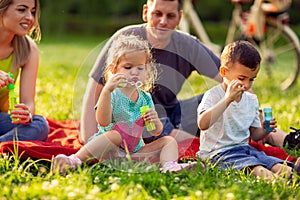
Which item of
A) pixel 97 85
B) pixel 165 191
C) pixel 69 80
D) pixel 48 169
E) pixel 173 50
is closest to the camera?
pixel 165 191

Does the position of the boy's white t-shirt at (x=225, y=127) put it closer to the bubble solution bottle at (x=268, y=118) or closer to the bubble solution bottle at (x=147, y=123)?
the bubble solution bottle at (x=268, y=118)

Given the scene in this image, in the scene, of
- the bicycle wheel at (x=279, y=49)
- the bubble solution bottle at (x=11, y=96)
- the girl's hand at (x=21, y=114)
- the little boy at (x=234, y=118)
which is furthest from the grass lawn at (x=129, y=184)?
the bicycle wheel at (x=279, y=49)

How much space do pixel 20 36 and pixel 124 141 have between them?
129 cm

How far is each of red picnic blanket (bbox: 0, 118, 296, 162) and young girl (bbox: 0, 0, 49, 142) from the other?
0.17 meters

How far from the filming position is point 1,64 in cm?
408

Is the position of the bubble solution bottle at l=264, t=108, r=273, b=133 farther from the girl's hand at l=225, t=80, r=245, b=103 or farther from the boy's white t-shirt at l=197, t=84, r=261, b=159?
the girl's hand at l=225, t=80, r=245, b=103

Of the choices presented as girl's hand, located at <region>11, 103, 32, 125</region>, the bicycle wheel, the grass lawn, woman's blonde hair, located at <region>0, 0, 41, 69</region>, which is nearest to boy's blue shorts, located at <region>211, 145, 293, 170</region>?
the grass lawn

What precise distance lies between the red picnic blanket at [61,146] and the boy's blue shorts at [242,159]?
0.48 feet

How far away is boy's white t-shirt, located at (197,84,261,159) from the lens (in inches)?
138

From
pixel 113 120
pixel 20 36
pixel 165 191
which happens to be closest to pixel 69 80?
pixel 20 36

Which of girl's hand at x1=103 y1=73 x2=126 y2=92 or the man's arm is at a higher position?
girl's hand at x1=103 y1=73 x2=126 y2=92

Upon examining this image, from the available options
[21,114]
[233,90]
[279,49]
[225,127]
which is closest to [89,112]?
[21,114]

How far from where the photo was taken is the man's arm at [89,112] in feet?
12.4

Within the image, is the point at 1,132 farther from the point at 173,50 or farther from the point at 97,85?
the point at 173,50
